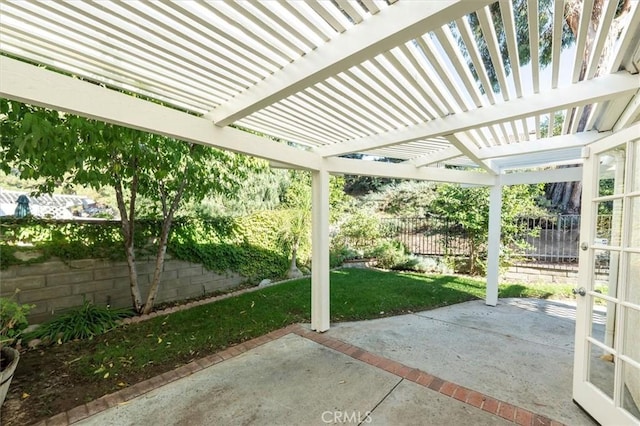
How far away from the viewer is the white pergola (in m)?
1.66

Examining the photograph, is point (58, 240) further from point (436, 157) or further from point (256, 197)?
point (256, 197)

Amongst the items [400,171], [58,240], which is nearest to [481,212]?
[400,171]

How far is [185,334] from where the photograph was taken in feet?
13.7

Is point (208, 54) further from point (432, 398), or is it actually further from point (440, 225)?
point (440, 225)

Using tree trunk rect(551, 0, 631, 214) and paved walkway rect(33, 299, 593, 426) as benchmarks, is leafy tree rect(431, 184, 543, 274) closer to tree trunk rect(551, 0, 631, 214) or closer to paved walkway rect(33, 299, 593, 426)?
tree trunk rect(551, 0, 631, 214)

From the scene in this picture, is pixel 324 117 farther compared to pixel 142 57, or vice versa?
pixel 324 117

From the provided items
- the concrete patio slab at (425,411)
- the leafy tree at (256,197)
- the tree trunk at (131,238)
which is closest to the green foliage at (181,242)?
the tree trunk at (131,238)

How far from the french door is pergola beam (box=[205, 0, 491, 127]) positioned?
82.5 inches

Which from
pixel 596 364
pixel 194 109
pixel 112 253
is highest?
pixel 194 109

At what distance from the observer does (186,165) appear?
15.4 ft

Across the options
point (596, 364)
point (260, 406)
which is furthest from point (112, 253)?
point (596, 364)

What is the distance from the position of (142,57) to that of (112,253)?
13.4ft

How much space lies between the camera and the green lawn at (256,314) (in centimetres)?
355

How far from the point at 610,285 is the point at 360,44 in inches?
121
